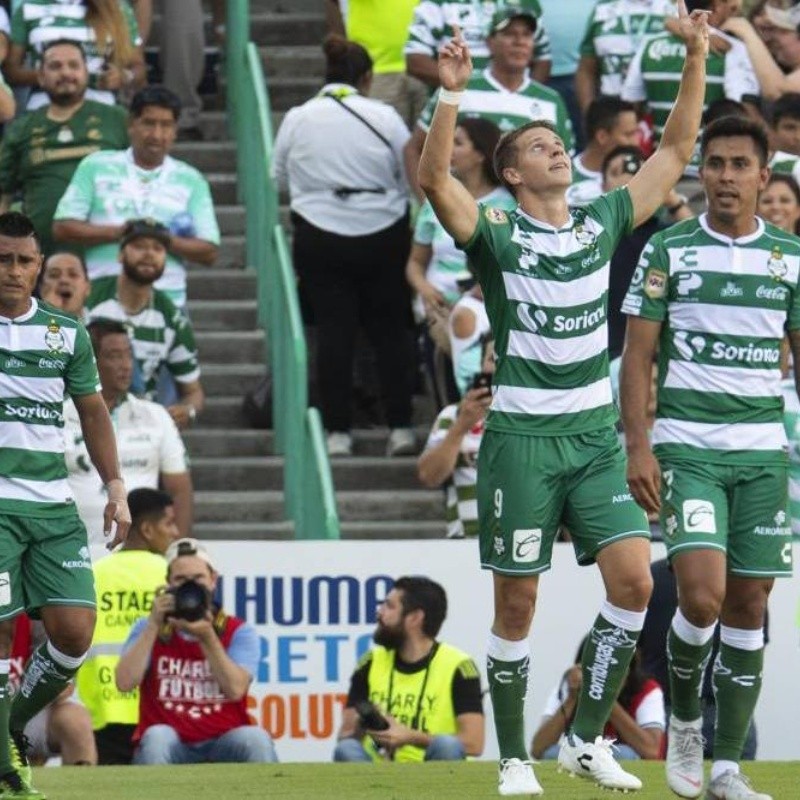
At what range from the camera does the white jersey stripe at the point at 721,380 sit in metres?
9.11

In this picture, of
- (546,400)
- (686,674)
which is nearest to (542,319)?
(546,400)

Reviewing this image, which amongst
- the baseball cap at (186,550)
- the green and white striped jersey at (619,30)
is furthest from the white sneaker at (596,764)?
the green and white striped jersey at (619,30)

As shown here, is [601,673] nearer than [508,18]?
Yes

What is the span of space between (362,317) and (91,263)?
1705 millimetres

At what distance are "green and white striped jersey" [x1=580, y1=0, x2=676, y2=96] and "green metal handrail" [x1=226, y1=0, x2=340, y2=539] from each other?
2266 mm

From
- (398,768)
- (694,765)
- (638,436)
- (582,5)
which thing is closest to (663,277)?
(638,436)

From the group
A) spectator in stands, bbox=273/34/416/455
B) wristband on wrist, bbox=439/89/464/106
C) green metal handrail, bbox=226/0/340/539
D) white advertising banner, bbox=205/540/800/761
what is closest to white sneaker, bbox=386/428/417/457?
spectator in stands, bbox=273/34/416/455

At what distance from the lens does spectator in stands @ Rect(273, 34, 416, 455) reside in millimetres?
14477

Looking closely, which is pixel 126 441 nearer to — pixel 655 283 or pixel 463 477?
pixel 463 477

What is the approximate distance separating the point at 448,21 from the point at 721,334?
6.59m

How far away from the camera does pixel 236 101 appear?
55.5ft

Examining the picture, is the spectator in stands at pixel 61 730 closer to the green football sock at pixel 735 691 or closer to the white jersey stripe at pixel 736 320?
the green football sock at pixel 735 691

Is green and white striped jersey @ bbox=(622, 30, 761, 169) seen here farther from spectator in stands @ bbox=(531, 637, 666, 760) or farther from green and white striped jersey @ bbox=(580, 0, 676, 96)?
spectator in stands @ bbox=(531, 637, 666, 760)

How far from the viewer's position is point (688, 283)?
30.0ft
